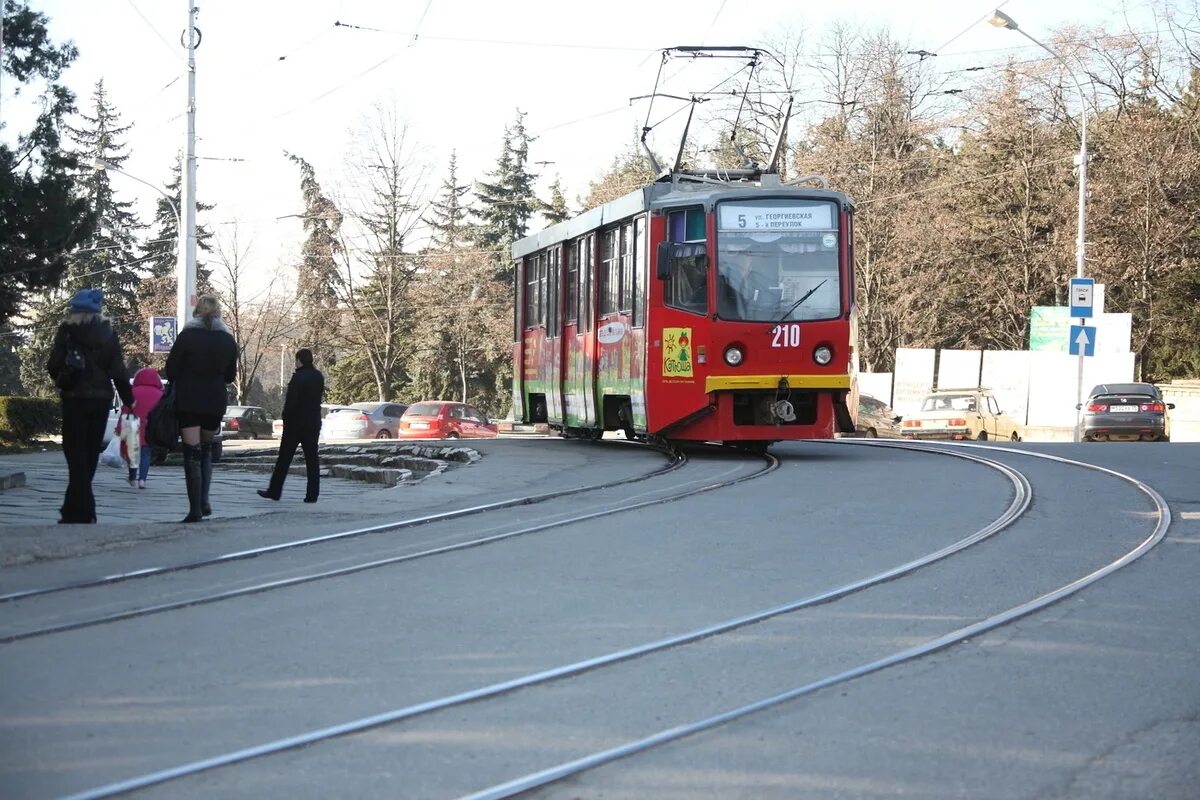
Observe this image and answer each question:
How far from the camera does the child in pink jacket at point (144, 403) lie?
58.3 ft

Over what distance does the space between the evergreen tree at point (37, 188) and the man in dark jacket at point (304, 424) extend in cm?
1117

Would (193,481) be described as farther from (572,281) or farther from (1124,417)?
(1124,417)

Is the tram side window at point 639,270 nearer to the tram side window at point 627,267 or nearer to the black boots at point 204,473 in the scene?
the tram side window at point 627,267

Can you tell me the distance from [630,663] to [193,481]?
6.44 m

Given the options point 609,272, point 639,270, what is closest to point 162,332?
point 609,272

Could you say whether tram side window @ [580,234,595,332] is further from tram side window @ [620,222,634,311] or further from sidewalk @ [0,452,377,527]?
sidewalk @ [0,452,377,527]

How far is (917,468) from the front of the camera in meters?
17.8

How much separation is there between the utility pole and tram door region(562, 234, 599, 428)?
11.4 m

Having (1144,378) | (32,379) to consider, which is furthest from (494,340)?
(1144,378)

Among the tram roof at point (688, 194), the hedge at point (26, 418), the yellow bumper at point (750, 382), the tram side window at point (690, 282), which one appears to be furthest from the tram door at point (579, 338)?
the hedge at point (26, 418)

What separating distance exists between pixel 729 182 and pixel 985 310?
37965 millimetres

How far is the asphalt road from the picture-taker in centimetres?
496

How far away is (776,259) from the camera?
767 inches

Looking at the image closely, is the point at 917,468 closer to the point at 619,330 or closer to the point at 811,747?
the point at 619,330
